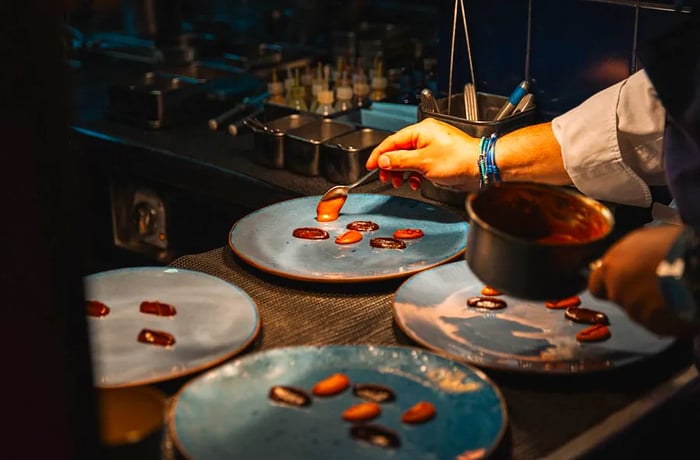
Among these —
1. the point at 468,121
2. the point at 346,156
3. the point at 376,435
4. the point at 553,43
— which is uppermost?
the point at 553,43

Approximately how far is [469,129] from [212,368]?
103 cm

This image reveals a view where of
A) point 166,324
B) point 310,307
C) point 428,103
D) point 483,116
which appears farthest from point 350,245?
point 483,116

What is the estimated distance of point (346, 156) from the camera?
7.79ft

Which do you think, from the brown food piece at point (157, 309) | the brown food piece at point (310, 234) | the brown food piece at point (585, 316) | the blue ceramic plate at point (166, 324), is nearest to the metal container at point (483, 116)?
the brown food piece at point (310, 234)

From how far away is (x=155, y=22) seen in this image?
3.91 metres

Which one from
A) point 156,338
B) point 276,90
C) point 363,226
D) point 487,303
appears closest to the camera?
point 156,338

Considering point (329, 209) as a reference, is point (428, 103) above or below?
above

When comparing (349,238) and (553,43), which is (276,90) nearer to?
(553,43)

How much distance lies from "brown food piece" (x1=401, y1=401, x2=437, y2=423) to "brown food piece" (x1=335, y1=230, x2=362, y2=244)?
2.18 feet

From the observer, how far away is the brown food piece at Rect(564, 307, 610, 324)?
1.54 metres

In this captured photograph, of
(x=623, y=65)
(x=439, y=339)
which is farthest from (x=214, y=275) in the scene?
(x=623, y=65)

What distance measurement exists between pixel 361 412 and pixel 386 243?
67 centimetres

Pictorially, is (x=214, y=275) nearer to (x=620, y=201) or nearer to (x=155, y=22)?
(x=620, y=201)

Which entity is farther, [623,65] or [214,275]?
[623,65]
